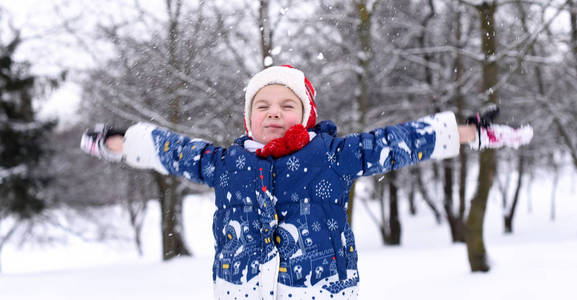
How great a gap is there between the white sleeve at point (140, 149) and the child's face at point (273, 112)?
42cm

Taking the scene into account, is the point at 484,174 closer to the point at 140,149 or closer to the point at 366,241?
the point at 140,149

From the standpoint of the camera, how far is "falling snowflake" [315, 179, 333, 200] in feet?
5.62

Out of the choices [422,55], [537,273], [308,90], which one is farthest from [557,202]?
[308,90]

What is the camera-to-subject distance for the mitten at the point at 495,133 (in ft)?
5.40

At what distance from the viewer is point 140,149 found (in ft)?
6.07

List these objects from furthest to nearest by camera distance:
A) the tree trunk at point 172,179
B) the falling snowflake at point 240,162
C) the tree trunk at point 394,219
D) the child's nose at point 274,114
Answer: the tree trunk at point 394,219
the tree trunk at point 172,179
the child's nose at point 274,114
the falling snowflake at point 240,162

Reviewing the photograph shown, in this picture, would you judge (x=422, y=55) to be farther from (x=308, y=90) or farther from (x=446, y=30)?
(x=308, y=90)

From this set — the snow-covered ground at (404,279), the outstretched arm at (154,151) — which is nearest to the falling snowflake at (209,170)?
the outstretched arm at (154,151)

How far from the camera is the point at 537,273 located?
16.0 feet

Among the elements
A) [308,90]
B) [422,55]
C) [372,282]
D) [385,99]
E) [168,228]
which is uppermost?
[422,55]

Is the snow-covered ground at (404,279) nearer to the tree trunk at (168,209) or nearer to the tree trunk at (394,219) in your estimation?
the tree trunk at (168,209)

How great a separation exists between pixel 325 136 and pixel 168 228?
701cm

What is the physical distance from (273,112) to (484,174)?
4361 mm

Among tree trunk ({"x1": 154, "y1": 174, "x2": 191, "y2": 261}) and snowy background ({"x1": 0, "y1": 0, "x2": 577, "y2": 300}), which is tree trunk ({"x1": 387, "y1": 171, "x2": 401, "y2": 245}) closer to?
snowy background ({"x1": 0, "y1": 0, "x2": 577, "y2": 300})
